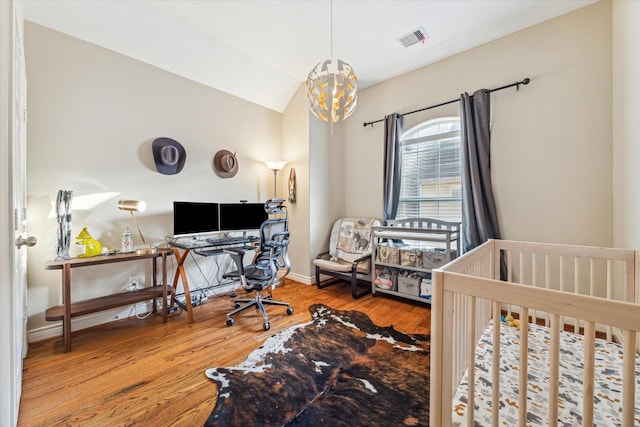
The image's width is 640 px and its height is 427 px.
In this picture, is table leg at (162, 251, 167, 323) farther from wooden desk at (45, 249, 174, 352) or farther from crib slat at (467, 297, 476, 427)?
crib slat at (467, 297, 476, 427)

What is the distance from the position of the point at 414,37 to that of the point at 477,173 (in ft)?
5.12

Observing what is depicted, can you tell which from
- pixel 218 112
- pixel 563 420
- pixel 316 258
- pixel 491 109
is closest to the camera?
pixel 563 420

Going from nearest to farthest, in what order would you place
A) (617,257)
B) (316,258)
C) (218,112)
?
1. (617,257)
2. (218,112)
3. (316,258)

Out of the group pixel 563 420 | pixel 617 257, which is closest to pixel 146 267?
pixel 563 420

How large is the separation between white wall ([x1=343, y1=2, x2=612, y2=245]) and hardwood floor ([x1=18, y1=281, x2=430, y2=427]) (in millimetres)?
1527

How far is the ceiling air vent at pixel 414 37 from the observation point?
2.62 m

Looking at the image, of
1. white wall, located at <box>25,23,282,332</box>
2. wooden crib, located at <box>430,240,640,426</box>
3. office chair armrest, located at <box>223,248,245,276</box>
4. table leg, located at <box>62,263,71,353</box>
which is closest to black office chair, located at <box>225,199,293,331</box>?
office chair armrest, located at <box>223,248,245,276</box>

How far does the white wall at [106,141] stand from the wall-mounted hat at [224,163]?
7 centimetres

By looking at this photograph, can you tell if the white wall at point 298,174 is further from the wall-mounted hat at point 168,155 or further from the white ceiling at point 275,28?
the wall-mounted hat at point 168,155

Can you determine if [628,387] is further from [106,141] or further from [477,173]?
[106,141]

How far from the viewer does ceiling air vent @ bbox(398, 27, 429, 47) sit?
8.61ft

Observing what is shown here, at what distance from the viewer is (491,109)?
2744 millimetres

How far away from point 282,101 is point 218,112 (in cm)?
102

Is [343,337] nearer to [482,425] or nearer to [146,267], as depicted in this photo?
[482,425]
